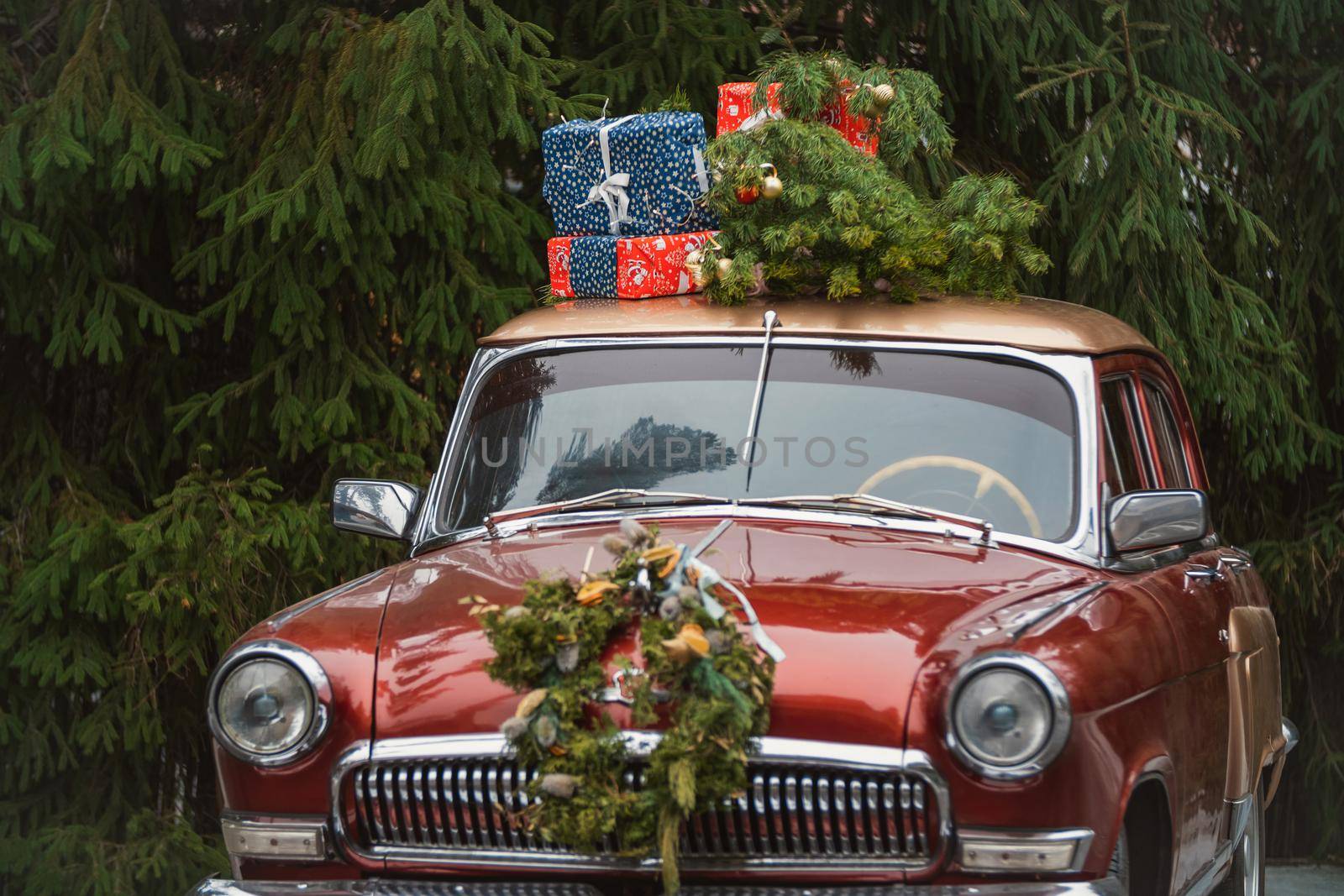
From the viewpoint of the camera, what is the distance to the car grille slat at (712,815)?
3012 millimetres

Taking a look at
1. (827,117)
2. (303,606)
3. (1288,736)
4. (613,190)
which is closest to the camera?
(303,606)

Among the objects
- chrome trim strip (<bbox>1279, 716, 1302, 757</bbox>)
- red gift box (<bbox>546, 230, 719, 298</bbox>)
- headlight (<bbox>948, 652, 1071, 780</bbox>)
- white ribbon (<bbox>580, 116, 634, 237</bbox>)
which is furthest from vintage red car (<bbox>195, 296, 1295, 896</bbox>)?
chrome trim strip (<bbox>1279, 716, 1302, 757</bbox>)

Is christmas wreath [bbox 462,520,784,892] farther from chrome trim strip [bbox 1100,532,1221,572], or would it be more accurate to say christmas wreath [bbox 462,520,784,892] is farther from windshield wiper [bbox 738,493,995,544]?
chrome trim strip [bbox 1100,532,1221,572]

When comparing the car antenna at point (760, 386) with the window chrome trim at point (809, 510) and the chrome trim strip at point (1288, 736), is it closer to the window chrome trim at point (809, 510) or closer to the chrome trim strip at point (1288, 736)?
the window chrome trim at point (809, 510)

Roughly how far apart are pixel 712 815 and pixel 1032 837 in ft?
2.03

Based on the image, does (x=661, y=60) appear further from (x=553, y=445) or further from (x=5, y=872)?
(x=5, y=872)

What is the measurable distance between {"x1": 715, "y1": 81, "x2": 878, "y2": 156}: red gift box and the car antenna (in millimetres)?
989

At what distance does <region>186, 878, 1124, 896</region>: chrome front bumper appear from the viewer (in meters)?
2.96

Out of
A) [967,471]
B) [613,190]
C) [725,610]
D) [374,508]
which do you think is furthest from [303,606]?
[613,190]

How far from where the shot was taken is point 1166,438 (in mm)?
5008

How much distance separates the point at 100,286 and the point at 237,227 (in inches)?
28.8

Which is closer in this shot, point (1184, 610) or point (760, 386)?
point (1184, 610)

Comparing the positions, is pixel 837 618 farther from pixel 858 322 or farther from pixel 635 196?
pixel 635 196

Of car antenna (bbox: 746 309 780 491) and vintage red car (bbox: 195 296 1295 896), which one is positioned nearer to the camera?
vintage red car (bbox: 195 296 1295 896)
